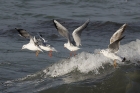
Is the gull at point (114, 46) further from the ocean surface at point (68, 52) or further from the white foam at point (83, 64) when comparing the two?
the white foam at point (83, 64)

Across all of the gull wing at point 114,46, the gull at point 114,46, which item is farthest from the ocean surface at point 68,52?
the gull wing at point 114,46

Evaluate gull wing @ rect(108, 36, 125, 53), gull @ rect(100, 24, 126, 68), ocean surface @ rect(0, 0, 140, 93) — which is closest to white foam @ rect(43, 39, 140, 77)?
ocean surface @ rect(0, 0, 140, 93)

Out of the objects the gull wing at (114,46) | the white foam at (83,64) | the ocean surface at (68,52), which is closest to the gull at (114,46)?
the gull wing at (114,46)

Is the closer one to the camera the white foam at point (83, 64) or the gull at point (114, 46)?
the gull at point (114, 46)

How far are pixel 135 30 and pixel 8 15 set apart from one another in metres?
7.39

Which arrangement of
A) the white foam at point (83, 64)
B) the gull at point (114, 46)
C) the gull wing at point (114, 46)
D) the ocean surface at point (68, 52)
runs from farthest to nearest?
the white foam at point (83, 64) < the gull at point (114, 46) < the gull wing at point (114, 46) < the ocean surface at point (68, 52)

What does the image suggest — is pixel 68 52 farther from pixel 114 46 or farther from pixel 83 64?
pixel 114 46

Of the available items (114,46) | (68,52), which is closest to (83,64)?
(114,46)

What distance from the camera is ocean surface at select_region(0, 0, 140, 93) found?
10.4 meters

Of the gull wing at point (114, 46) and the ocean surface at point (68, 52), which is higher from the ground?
the gull wing at point (114, 46)

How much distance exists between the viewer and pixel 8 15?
22766 millimetres

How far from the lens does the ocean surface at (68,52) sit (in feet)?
34.1

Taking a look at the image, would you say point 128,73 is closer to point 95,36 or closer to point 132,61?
point 132,61

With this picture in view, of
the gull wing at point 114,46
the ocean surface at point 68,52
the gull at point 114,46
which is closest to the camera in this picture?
the ocean surface at point 68,52
